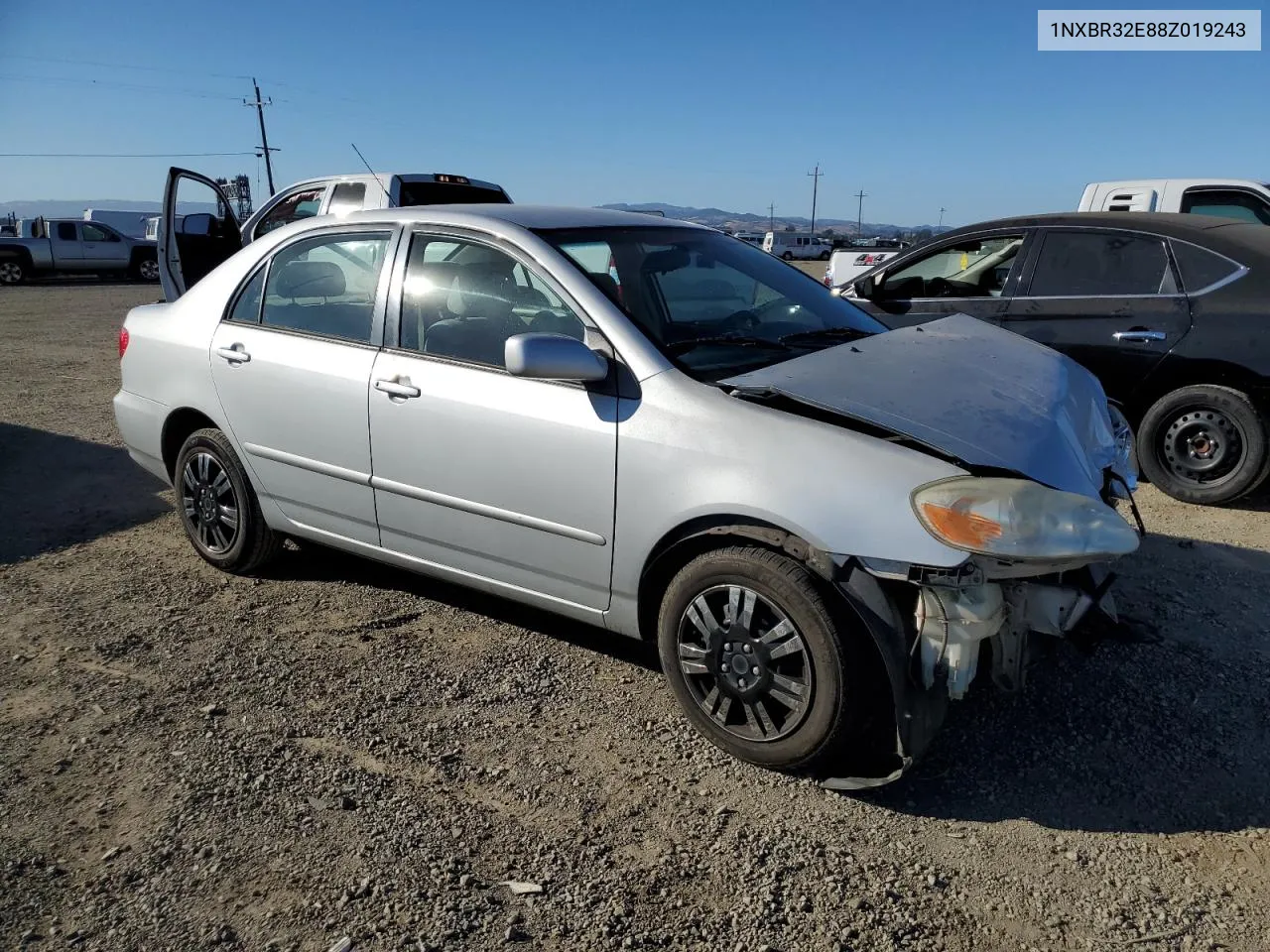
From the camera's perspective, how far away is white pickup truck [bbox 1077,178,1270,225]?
9750 mm

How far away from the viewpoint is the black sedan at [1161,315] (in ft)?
17.9

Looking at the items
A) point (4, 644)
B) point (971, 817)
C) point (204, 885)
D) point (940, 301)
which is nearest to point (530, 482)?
point (204, 885)

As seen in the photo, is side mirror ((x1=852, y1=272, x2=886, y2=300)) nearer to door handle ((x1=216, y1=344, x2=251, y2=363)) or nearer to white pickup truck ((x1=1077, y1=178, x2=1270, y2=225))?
door handle ((x1=216, y1=344, x2=251, y2=363))

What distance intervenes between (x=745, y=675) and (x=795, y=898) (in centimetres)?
68

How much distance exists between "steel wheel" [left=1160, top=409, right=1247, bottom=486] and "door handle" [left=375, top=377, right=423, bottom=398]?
4638 mm

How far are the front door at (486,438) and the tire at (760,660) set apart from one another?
1.21ft

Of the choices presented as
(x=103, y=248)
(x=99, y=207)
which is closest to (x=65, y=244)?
(x=103, y=248)

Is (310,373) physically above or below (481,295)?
below

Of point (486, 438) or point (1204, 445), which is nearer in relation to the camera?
point (486, 438)

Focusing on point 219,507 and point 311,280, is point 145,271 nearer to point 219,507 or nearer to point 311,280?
point 219,507

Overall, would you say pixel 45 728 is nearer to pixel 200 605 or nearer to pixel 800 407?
pixel 200 605

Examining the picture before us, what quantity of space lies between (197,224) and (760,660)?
6.06 meters

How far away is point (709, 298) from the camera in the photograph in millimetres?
3701

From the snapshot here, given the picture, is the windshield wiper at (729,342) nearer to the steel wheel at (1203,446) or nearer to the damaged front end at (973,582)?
the damaged front end at (973,582)
